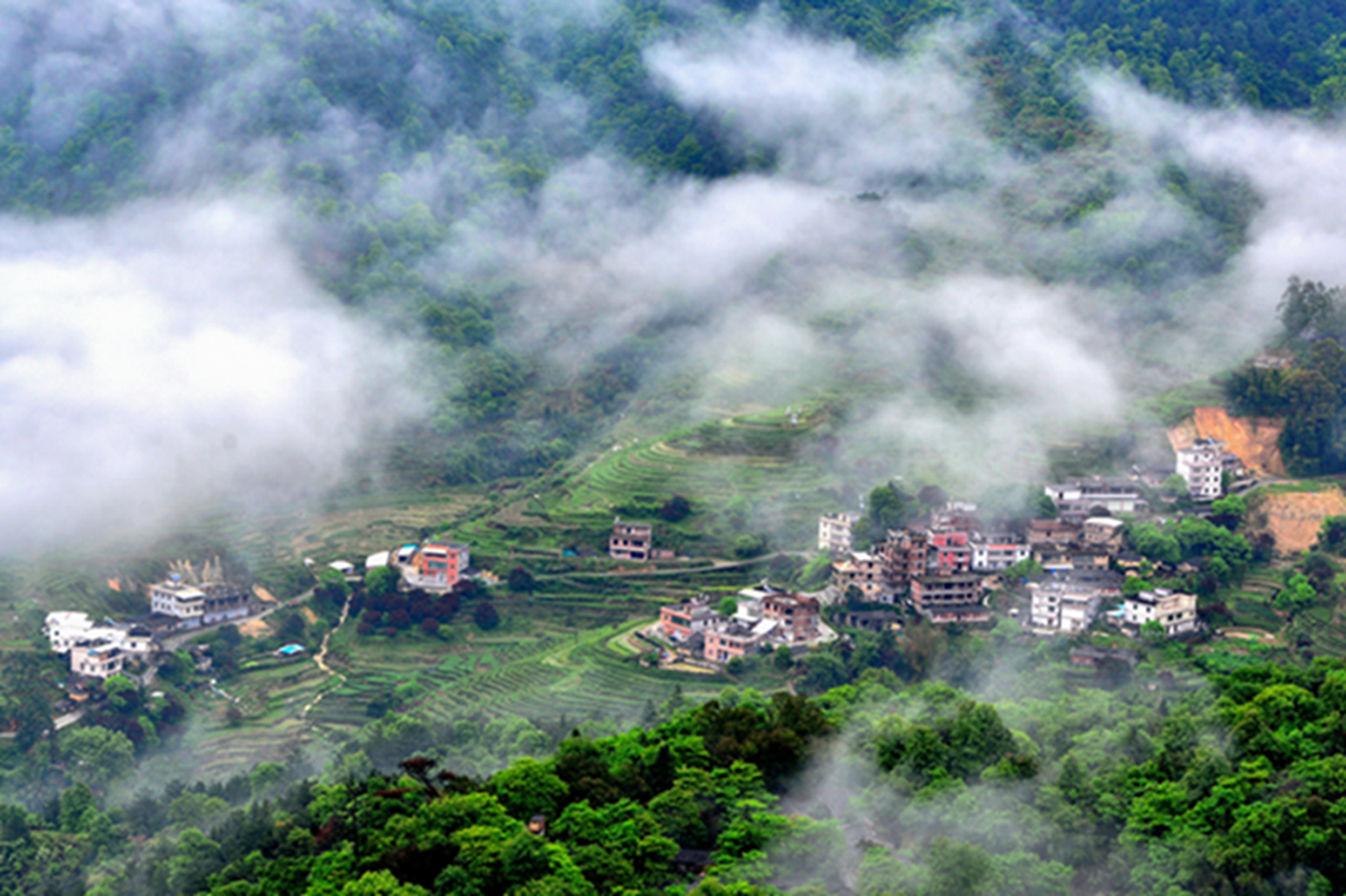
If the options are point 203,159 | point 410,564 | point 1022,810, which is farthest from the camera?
point 203,159

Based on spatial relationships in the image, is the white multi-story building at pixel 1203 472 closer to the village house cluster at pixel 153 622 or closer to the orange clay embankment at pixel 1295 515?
the orange clay embankment at pixel 1295 515

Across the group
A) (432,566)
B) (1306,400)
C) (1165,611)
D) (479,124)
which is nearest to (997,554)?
(1165,611)

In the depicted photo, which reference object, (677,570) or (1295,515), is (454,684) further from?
(1295,515)

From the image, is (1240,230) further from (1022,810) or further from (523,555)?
(1022,810)

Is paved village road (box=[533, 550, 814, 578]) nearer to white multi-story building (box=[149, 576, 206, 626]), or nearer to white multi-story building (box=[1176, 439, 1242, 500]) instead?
white multi-story building (box=[149, 576, 206, 626])

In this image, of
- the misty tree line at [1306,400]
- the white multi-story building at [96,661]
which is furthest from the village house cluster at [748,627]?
the misty tree line at [1306,400]

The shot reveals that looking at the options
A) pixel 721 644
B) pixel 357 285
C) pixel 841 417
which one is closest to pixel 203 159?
pixel 357 285

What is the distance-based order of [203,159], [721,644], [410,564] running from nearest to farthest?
1. [721,644]
2. [410,564]
3. [203,159]
